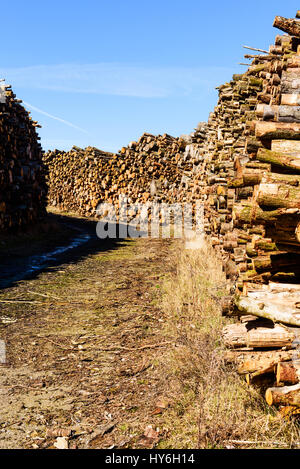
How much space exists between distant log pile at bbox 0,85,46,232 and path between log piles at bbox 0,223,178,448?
7.01 meters

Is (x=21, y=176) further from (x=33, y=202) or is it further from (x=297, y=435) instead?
(x=297, y=435)

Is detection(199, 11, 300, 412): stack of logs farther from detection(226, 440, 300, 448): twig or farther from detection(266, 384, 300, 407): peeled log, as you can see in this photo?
detection(226, 440, 300, 448): twig

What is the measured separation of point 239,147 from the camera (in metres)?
7.86

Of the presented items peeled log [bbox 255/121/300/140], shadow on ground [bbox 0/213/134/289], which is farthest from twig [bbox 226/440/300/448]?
shadow on ground [bbox 0/213/134/289]

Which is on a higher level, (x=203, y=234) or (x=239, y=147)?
(x=239, y=147)

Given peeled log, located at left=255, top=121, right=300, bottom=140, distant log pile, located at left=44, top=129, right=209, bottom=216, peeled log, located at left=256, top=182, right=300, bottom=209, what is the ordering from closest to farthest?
peeled log, located at left=256, top=182, right=300, bottom=209 → peeled log, located at left=255, top=121, right=300, bottom=140 → distant log pile, located at left=44, top=129, right=209, bottom=216

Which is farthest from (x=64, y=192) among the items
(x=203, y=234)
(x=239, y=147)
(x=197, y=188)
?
(x=239, y=147)

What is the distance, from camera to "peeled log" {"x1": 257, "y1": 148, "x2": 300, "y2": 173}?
2.76 m

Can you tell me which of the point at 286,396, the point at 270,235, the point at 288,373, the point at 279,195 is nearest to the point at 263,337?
the point at 288,373

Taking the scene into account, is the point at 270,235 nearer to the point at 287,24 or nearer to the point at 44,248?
the point at 287,24

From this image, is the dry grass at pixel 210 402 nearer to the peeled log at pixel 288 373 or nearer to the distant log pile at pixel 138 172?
the peeled log at pixel 288 373

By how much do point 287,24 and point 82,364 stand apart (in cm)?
469

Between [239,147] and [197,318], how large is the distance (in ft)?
13.6

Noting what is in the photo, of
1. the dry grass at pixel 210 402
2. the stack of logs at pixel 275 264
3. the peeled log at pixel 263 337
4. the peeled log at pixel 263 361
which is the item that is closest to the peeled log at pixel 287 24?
the stack of logs at pixel 275 264
